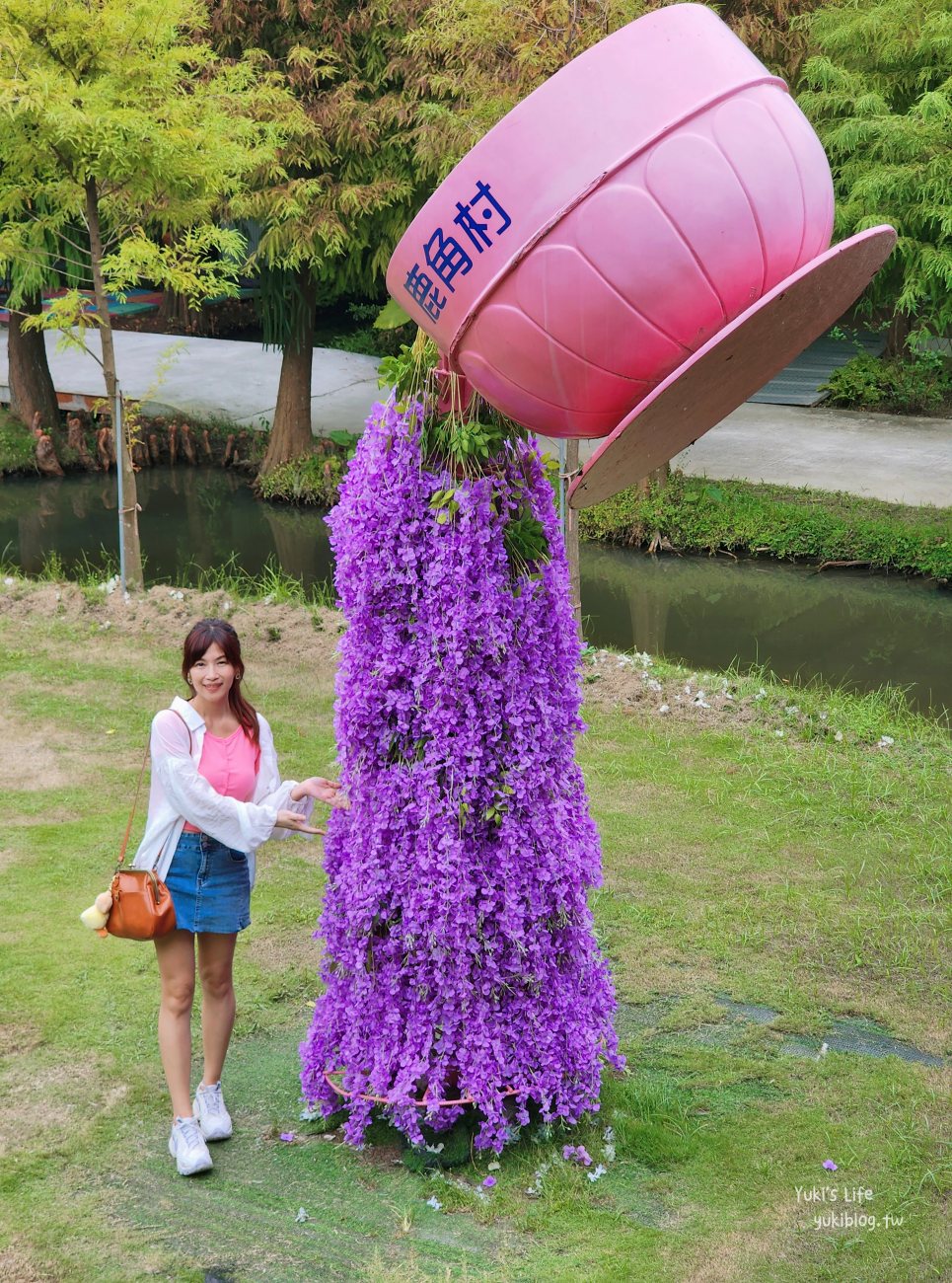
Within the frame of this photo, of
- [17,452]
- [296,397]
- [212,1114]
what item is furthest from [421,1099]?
[17,452]

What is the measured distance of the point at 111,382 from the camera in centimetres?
1024

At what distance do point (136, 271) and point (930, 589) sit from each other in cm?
678

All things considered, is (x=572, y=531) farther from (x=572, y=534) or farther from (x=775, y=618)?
(x=775, y=618)

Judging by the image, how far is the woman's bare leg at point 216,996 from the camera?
389 cm

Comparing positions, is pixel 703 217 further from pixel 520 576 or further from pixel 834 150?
pixel 834 150

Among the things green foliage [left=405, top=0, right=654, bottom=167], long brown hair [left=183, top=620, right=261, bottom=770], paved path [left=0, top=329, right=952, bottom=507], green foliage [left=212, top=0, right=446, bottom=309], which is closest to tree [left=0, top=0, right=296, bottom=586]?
green foliage [left=405, top=0, right=654, bottom=167]

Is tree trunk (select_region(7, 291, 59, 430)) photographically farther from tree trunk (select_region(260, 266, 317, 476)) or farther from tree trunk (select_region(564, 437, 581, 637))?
tree trunk (select_region(564, 437, 581, 637))

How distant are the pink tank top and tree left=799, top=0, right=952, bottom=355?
9568 mm

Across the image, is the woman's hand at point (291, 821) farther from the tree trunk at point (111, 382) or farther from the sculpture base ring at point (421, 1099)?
the tree trunk at point (111, 382)

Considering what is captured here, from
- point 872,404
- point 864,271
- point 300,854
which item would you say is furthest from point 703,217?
point 872,404

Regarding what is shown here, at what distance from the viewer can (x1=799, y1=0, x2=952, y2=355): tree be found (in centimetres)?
1242

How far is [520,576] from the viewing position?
373cm

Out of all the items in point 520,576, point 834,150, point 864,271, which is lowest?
point 520,576

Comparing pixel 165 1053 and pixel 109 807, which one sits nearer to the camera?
pixel 165 1053
